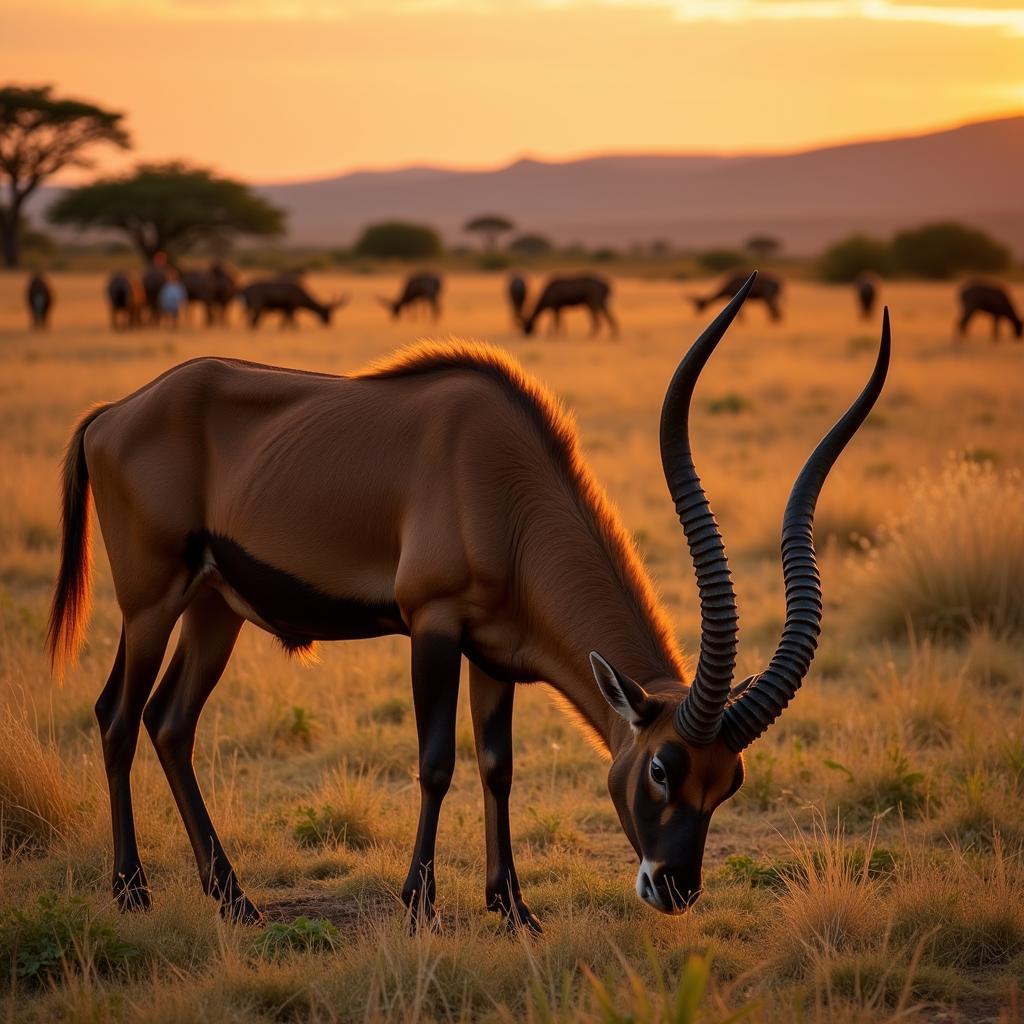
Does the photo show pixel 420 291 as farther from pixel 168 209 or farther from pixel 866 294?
pixel 168 209

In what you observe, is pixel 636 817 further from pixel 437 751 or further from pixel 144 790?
pixel 144 790

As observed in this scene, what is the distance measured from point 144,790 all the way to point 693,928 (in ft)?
8.57

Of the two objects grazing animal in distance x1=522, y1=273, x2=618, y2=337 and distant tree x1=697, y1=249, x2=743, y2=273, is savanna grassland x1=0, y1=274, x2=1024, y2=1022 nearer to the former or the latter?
grazing animal in distance x1=522, y1=273, x2=618, y2=337

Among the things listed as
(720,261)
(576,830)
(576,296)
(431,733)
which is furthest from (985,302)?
(720,261)

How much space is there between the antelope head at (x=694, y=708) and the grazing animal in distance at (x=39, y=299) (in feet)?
99.0

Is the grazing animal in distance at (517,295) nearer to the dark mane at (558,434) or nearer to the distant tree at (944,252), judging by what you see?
the dark mane at (558,434)

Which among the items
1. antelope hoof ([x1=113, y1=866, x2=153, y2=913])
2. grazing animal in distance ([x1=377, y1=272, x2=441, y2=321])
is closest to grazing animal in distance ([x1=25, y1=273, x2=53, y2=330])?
grazing animal in distance ([x1=377, y1=272, x2=441, y2=321])

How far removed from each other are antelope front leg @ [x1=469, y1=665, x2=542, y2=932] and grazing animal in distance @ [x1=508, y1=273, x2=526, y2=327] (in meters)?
32.2

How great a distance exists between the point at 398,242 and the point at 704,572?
8180 centimetres

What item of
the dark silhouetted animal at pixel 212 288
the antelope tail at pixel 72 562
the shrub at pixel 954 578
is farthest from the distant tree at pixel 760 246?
the antelope tail at pixel 72 562

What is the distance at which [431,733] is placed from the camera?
15.4ft

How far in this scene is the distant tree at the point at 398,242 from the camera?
83.7 m

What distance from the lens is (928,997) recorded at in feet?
14.3

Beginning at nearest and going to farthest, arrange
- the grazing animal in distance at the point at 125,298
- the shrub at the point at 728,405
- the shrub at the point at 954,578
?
1. the shrub at the point at 954,578
2. the shrub at the point at 728,405
3. the grazing animal in distance at the point at 125,298
